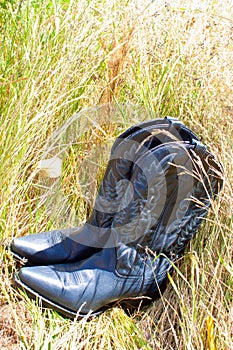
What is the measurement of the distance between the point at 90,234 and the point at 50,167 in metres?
0.31

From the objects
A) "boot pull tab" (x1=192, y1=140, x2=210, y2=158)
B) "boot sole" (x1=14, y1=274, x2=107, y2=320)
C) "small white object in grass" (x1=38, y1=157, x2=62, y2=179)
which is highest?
"boot pull tab" (x1=192, y1=140, x2=210, y2=158)

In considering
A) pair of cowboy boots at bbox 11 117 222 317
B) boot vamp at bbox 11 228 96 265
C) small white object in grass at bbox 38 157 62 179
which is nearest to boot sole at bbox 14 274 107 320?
pair of cowboy boots at bbox 11 117 222 317

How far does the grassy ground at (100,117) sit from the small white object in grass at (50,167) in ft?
0.07

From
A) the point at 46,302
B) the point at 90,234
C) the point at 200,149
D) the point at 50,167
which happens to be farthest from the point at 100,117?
the point at 46,302

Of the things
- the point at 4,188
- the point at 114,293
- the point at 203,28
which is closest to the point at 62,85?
the point at 4,188

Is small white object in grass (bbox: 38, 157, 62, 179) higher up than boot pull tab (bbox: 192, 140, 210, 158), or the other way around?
boot pull tab (bbox: 192, 140, 210, 158)

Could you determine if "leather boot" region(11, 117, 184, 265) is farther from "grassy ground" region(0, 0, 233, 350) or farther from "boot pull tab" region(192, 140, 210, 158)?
"boot pull tab" region(192, 140, 210, 158)

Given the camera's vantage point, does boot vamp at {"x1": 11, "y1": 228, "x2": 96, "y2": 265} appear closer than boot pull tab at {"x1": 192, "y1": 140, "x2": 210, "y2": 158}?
No

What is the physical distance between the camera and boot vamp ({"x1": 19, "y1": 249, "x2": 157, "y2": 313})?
1630 mm

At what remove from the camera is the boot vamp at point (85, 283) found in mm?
1630

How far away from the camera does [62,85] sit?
6.69 ft

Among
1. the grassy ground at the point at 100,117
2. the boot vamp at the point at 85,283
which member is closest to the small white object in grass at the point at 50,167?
the grassy ground at the point at 100,117

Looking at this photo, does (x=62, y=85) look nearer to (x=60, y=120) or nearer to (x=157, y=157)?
(x=60, y=120)

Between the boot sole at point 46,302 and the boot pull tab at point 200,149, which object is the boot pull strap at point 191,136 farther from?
the boot sole at point 46,302
